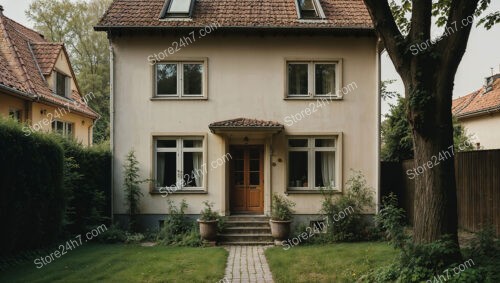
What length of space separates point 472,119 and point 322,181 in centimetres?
1696

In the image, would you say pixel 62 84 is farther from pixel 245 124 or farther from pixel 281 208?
pixel 281 208

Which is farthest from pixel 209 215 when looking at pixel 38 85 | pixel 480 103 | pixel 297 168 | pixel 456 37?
pixel 480 103

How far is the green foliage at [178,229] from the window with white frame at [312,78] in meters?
5.33

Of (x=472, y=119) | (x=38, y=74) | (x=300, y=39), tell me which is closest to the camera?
(x=300, y=39)

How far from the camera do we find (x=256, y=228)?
1417 cm

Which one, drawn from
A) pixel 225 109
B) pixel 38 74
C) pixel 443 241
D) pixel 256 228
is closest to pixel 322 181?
pixel 256 228

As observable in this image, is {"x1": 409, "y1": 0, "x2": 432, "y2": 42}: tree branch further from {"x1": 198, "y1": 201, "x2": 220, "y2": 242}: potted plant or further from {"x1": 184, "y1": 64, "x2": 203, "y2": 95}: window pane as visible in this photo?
{"x1": 184, "y1": 64, "x2": 203, "y2": 95}: window pane

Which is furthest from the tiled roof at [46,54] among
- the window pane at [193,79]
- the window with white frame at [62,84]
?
the window pane at [193,79]

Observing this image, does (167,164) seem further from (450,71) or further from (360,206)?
(450,71)

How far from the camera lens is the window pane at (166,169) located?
595 inches

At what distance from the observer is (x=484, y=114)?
2583cm

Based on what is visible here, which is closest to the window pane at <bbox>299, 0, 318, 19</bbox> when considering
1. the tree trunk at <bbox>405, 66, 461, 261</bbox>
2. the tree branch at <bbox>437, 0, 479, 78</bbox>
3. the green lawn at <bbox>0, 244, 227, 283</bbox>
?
the tree branch at <bbox>437, 0, 479, 78</bbox>

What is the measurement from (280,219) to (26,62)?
505 inches

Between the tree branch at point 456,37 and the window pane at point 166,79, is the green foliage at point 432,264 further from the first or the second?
the window pane at point 166,79
